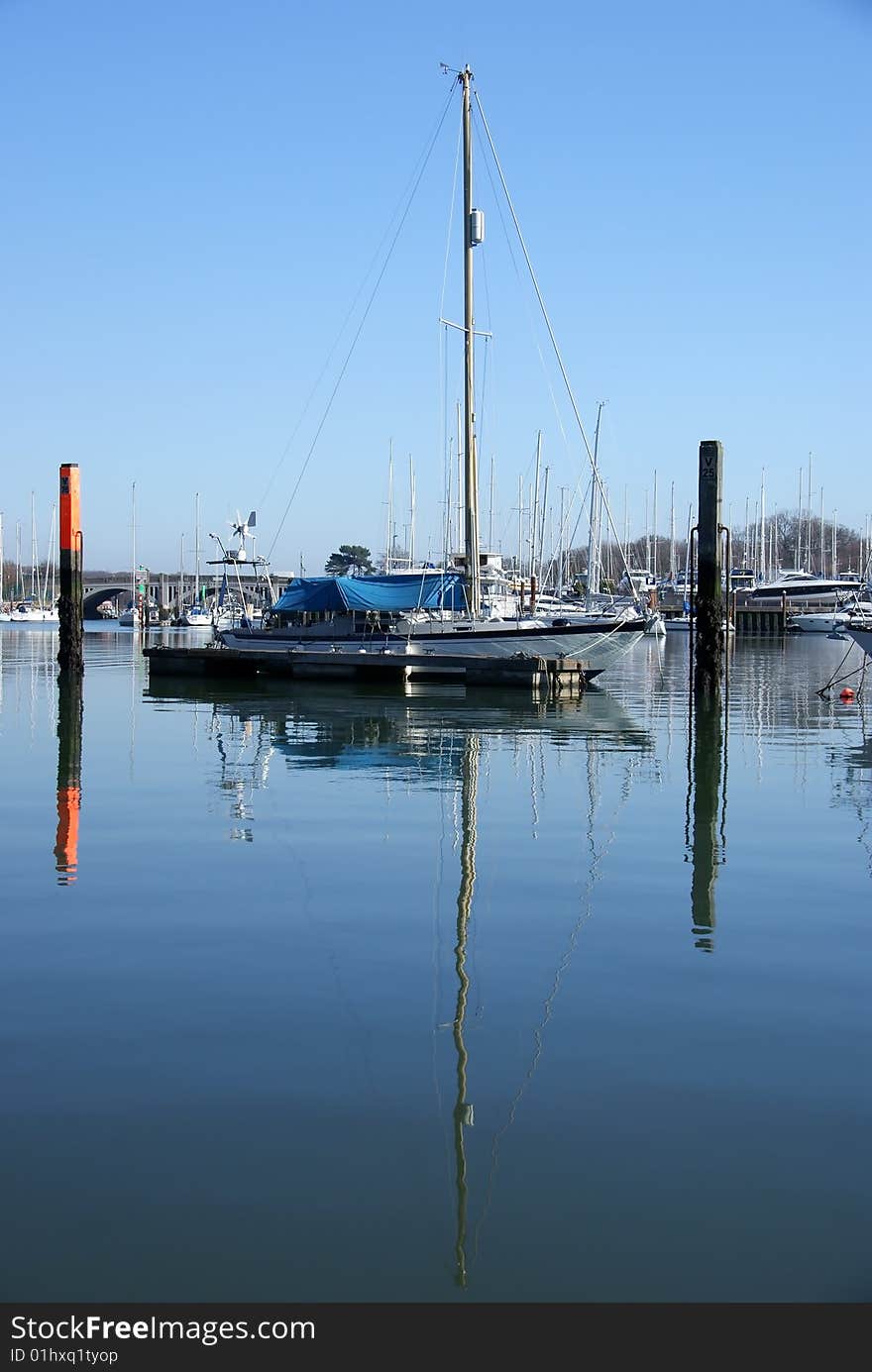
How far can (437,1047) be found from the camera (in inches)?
322

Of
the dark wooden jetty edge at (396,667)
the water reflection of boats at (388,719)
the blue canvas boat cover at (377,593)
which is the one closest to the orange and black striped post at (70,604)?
the water reflection of boats at (388,719)

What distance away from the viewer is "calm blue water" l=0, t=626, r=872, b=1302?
5.76 metres

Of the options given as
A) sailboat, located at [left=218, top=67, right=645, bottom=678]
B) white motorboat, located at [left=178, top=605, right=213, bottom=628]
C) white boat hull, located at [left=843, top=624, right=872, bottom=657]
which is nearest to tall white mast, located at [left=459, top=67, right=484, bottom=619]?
sailboat, located at [left=218, top=67, right=645, bottom=678]

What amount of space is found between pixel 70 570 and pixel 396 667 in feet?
35.0

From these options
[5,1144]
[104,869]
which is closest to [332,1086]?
[5,1144]

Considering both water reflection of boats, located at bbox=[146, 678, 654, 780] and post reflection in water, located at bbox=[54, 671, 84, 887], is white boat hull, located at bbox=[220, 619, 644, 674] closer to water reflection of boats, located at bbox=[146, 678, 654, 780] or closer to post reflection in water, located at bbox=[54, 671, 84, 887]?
water reflection of boats, located at bbox=[146, 678, 654, 780]

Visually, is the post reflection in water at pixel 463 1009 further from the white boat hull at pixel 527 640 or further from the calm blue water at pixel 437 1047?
the white boat hull at pixel 527 640

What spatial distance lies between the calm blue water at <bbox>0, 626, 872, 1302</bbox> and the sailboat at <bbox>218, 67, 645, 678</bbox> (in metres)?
23.8

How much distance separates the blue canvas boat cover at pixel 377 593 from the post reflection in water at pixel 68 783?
11.9m

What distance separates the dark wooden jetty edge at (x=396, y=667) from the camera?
134 ft

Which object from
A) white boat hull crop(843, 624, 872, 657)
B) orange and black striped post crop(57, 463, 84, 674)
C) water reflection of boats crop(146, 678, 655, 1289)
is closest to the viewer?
water reflection of boats crop(146, 678, 655, 1289)

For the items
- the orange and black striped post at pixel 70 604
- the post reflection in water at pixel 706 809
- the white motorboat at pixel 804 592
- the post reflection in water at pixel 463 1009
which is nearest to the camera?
the post reflection in water at pixel 463 1009

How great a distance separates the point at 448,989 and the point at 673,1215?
352 cm
